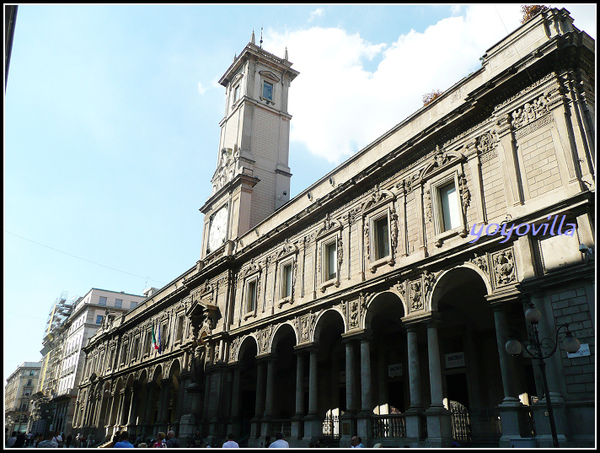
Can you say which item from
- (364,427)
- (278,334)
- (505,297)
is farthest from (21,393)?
(505,297)

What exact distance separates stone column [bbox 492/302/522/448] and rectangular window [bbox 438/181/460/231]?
11.2 ft

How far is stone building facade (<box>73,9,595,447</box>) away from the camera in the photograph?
11977 millimetres

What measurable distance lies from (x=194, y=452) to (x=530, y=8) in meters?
21.9

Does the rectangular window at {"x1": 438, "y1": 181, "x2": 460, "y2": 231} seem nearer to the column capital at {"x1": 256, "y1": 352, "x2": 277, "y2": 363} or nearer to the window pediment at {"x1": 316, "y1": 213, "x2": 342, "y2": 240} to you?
the window pediment at {"x1": 316, "y1": 213, "x2": 342, "y2": 240}

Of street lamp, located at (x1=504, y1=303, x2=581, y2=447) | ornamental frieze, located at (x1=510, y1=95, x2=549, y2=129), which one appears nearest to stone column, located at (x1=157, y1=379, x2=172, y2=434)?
street lamp, located at (x1=504, y1=303, x2=581, y2=447)

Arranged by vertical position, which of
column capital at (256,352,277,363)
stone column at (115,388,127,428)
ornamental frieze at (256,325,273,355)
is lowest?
stone column at (115,388,127,428)

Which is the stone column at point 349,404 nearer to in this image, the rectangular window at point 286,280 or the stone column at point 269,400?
the stone column at point 269,400

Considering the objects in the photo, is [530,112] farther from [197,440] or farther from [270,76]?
[270,76]

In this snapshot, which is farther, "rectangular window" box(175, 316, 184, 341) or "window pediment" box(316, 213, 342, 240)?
"rectangular window" box(175, 316, 184, 341)

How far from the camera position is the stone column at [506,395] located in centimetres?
1170

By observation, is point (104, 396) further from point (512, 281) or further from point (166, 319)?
point (512, 281)

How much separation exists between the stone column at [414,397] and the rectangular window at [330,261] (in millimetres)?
5465

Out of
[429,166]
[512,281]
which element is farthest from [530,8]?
[512,281]

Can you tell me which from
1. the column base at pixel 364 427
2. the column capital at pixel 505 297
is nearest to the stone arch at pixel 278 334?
the column base at pixel 364 427
